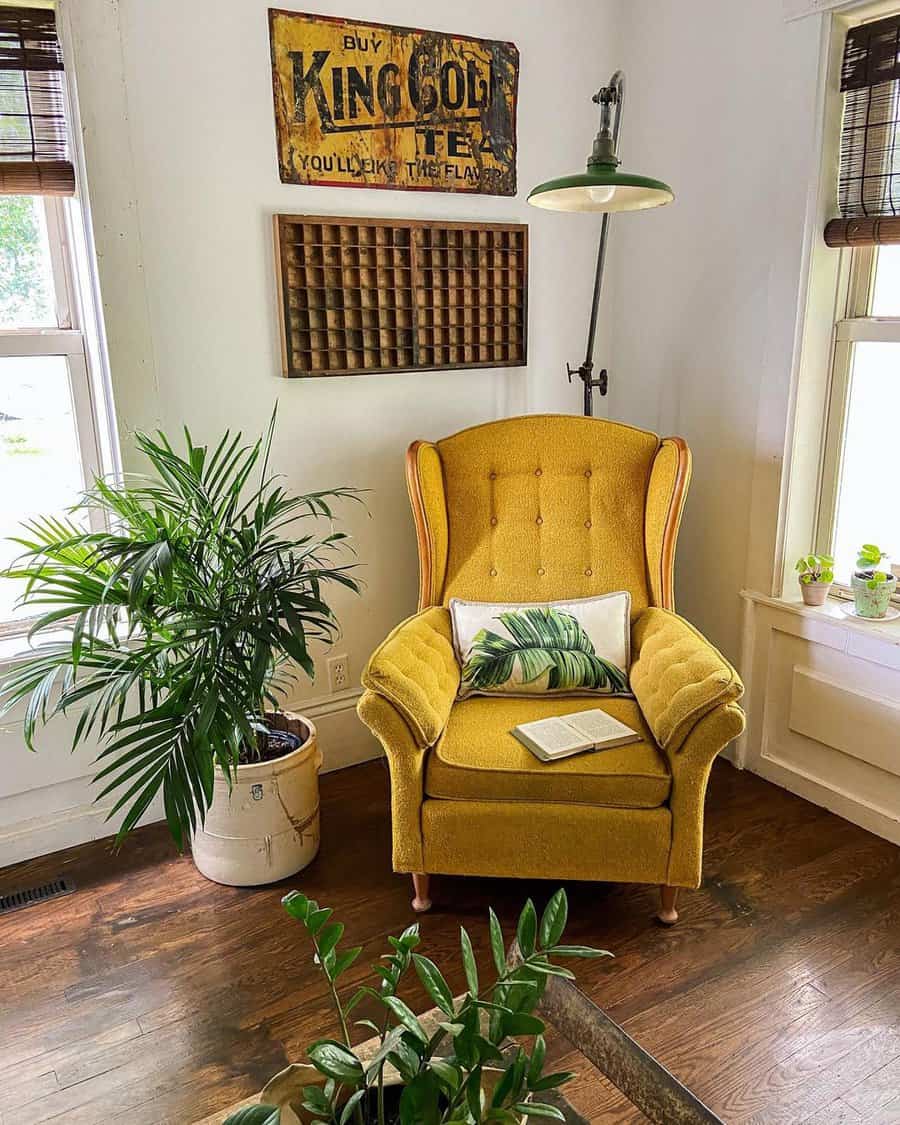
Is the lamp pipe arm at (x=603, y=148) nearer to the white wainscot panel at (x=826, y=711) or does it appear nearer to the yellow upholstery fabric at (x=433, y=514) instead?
the yellow upholstery fabric at (x=433, y=514)

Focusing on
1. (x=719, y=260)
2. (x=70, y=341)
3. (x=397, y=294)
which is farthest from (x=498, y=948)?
(x=719, y=260)

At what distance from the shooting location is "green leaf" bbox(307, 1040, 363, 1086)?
2.89 feet

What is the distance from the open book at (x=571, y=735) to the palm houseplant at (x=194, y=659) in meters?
0.53

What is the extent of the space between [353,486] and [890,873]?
5.80 ft

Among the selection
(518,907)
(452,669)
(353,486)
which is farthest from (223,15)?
(518,907)

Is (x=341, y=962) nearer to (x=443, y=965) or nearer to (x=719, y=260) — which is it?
(x=443, y=965)

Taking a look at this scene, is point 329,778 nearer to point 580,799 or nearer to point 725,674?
point 580,799

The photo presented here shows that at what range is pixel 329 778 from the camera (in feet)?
8.91

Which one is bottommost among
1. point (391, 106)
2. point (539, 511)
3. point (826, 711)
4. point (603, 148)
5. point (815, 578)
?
point (826, 711)

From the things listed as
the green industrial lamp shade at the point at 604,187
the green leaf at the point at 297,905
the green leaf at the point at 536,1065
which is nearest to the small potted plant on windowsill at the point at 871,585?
the green industrial lamp shade at the point at 604,187

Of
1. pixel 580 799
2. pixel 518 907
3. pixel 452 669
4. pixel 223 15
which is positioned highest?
pixel 223 15

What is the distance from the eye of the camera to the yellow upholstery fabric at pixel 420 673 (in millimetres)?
1904

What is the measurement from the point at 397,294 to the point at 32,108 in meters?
1.01

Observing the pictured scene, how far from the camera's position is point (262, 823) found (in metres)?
2.12
